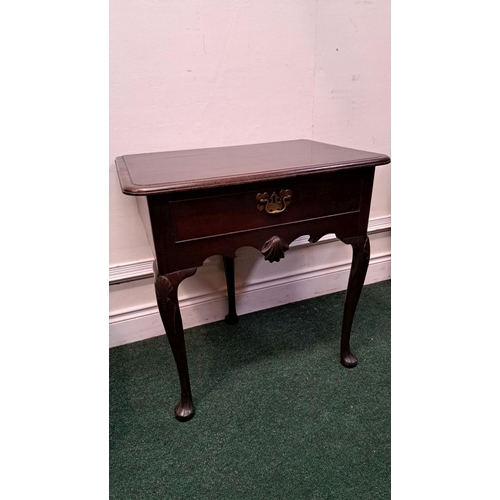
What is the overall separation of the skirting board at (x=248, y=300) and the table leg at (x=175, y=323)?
44 cm

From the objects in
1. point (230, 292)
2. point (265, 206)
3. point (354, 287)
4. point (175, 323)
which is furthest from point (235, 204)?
point (230, 292)

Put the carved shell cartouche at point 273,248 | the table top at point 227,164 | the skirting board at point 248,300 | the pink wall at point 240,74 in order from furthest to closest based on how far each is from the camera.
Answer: the skirting board at point 248,300
the pink wall at point 240,74
the carved shell cartouche at point 273,248
the table top at point 227,164

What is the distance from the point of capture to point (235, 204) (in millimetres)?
1060

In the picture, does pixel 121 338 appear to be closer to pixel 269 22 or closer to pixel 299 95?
pixel 299 95

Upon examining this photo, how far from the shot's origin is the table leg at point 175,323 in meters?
1.08

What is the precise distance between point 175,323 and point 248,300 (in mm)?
660

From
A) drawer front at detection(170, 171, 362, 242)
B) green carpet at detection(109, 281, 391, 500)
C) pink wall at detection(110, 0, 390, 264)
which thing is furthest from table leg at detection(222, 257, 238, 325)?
drawer front at detection(170, 171, 362, 242)

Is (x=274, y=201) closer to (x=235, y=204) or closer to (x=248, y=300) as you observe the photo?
(x=235, y=204)

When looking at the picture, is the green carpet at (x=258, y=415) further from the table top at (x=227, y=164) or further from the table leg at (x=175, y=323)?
the table top at (x=227, y=164)

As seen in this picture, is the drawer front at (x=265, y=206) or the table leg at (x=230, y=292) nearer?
the drawer front at (x=265, y=206)

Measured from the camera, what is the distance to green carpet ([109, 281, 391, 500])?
1.02 meters

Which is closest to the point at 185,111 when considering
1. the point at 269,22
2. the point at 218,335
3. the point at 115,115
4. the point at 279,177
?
the point at 115,115

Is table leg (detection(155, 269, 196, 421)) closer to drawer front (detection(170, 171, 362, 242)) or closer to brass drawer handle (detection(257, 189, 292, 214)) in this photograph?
drawer front (detection(170, 171, 362, 242))

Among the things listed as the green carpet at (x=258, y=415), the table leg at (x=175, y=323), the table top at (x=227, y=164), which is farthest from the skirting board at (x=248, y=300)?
the table top at (x=227, y=164)
